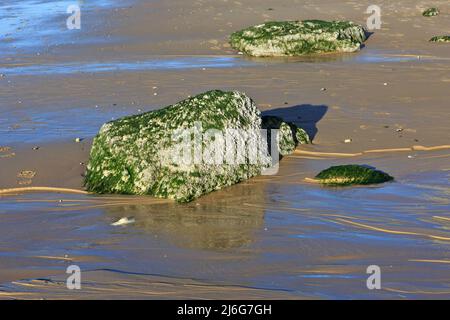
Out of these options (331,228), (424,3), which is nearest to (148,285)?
(331,228)

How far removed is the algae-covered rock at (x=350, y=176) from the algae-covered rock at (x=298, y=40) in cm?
703

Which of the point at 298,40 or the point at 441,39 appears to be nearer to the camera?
the point at 298,40

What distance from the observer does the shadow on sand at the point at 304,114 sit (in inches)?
425

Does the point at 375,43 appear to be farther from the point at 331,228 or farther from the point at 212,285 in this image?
the point at 212,285

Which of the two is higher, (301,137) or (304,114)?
(304,114)

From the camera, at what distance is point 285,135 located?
9.79m

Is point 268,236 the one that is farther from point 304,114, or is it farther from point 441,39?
Answer: point 441,39

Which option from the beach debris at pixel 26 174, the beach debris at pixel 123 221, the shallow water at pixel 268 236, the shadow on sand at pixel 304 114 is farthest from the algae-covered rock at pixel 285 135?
the beach debris at pixel 26 174

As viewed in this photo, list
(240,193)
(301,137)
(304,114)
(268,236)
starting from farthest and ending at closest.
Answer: (304,114), (301,137), (240,193), (268,236)

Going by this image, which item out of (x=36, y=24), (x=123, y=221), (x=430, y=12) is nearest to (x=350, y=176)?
(x=123, y=221)

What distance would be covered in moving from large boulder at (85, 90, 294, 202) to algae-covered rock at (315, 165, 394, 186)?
2.40 feet

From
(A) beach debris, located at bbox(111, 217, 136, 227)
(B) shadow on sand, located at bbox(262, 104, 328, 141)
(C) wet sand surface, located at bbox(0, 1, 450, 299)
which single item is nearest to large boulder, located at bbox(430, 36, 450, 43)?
(C) wet sand surface, located at bbox(0, 1, 450, 299)

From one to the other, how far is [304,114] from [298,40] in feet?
15.3

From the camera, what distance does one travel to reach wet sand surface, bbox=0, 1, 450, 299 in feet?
21.2
